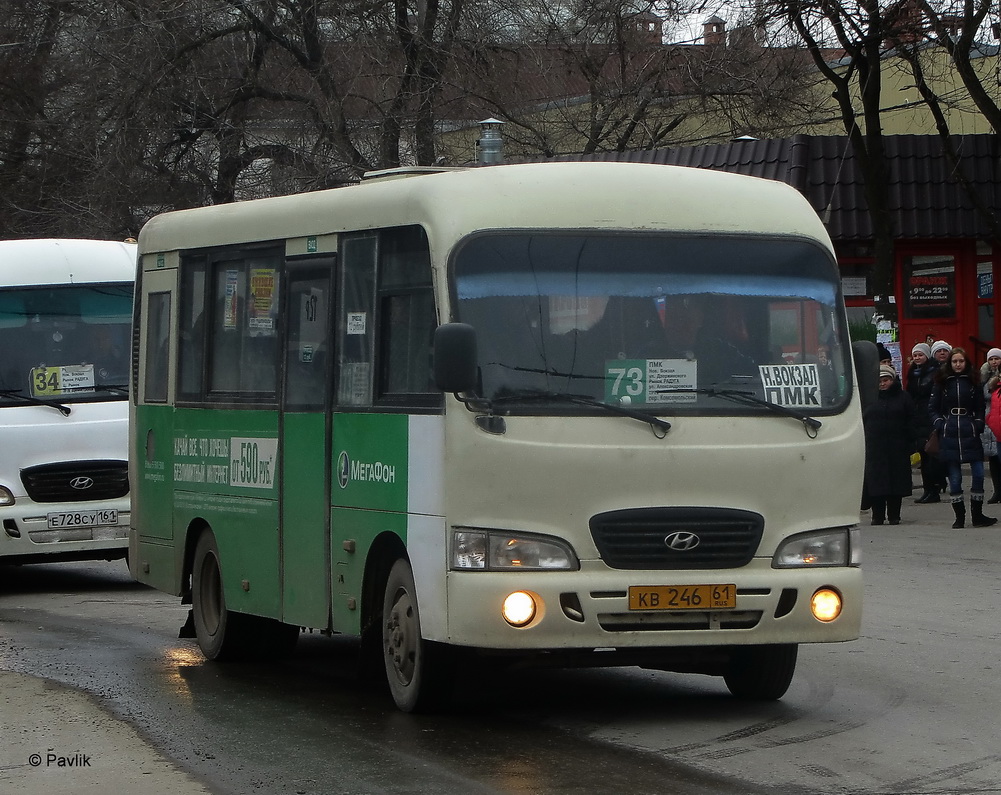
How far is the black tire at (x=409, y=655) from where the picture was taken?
8578 mm

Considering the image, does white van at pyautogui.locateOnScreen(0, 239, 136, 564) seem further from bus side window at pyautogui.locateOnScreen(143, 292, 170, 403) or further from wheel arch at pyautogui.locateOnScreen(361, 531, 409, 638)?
wheel arch at pyautogui.locateOnScreen(361, 531, 409, 638)

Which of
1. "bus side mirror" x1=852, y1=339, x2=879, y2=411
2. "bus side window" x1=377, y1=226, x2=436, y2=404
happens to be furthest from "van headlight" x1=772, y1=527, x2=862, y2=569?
"bus side window" x1=377, y1=226, x2=436, y2=404

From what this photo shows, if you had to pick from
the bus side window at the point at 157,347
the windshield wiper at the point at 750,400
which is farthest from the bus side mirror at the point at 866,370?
the bus side window at the point at 157,347

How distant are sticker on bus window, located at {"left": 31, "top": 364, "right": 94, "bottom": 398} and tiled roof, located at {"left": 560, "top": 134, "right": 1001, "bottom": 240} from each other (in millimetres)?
10651

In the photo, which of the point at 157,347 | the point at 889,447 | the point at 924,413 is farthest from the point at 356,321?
the point at 924,413

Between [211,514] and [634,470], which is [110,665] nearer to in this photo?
[211,514]

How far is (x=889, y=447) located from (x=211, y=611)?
9.66 meters

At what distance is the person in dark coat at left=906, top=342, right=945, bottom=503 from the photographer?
20531 mm

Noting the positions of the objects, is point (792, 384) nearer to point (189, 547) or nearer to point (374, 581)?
point (374, 581)

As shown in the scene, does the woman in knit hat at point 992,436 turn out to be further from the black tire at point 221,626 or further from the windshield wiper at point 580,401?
the windshield wiper at point 580,401

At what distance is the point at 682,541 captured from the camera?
8352mm

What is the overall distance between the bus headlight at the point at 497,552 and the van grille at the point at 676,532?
26cm

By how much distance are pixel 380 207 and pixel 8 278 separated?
772 centimetres

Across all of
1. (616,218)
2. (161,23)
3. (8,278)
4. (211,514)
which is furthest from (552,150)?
(616,218)
